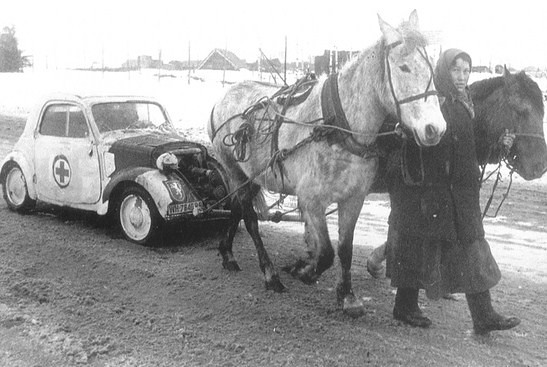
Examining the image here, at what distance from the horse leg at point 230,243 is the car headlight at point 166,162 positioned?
2.82ft

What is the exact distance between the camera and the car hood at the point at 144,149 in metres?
6.99

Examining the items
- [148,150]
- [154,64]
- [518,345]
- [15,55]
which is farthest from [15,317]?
[154,64]

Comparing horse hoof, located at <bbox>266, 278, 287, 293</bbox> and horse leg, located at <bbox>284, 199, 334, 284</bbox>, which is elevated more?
horse leg, located at <bbox>284, 199, 334, 284</bbox>

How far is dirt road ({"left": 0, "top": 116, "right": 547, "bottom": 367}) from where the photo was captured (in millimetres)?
4137

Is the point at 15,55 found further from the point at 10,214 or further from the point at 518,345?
the point at 518,345

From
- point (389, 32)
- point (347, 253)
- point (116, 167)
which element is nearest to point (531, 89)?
point (389, 32)

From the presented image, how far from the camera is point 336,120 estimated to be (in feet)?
15.7

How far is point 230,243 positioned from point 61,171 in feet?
8.94

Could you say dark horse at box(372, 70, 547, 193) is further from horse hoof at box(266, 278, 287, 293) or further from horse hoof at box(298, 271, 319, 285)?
horse hoof at box(266, 278, 287, 293)

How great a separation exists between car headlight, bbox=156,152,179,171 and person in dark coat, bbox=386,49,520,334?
118 inches

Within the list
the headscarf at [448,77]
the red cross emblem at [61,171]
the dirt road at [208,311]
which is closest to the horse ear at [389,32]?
the headscarf at [448,77]

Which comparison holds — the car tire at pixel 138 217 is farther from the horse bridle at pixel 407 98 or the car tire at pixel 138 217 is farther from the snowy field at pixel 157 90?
the snowy field at pixel 157 90

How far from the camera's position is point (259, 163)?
19.1 ft

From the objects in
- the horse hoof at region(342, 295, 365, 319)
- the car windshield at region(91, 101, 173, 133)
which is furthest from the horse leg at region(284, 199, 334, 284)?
the car windshield at region(91, 101, 173, 133)
